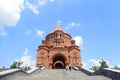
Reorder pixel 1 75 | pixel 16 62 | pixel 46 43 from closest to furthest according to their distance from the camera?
pixel 1 75, pixel 46 43, pixel 16 62

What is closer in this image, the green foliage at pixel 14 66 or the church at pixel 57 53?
the church at pixel 57 53

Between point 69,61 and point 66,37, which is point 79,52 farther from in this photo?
point 66,37

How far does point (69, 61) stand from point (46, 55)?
5258 mm

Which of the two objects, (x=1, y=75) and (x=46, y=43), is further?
(x=46, y=43)

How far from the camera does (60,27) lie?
5447 cm

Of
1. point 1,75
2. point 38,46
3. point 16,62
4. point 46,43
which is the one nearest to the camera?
point 1,75

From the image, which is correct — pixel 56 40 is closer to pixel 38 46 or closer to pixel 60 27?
pixel 38 46

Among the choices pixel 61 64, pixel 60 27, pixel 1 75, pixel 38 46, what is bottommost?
pixel 1 75

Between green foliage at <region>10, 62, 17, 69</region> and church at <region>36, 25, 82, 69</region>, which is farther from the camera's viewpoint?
green foliage at <region>10, 62, 17, 69</region>

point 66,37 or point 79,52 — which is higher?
point 66,37

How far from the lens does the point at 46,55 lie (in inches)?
1768

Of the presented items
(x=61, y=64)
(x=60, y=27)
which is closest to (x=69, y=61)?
(x=61, y=64)

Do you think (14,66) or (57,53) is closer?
(57,53)

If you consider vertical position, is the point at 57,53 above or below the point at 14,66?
above
